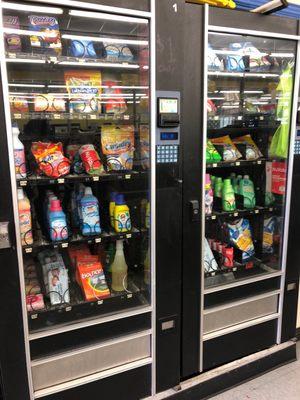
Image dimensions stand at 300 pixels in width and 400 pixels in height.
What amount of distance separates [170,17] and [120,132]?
25.6 inches

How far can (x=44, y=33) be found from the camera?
1.65 meters

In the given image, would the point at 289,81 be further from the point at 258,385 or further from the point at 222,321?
the point at 258,385

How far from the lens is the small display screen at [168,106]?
165 centimetres

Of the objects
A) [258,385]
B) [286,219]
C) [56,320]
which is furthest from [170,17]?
[258,385]

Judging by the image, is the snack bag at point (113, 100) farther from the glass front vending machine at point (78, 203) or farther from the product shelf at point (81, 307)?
the product shelf at point (81, 307)

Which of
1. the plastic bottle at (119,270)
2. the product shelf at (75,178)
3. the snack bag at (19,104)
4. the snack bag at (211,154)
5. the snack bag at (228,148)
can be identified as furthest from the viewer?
the snack bag at (228,148)

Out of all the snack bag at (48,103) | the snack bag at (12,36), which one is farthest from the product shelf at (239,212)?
the snack bag at (12,36)

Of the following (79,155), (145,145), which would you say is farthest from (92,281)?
(145,145)

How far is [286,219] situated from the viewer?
220cm

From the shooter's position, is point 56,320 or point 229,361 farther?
point 229,361

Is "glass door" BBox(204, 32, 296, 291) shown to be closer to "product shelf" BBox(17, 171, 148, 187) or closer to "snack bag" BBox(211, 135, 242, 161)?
"snack bag" BBox(211, 135, 242, 161)

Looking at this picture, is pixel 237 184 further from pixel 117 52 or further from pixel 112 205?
pixel 117 52

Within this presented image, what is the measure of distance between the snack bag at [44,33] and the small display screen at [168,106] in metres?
0.63

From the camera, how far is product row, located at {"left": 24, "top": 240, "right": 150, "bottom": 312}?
1.83 meters
